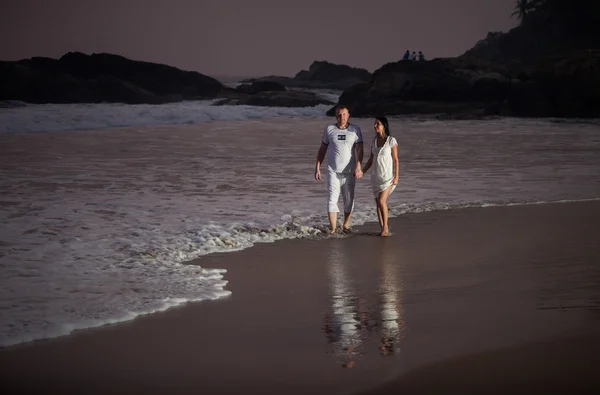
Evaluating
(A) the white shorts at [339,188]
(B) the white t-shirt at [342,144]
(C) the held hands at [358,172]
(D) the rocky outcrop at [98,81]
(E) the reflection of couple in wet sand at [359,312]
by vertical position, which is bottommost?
(E) the reflection of couple in wet sand at [359,312]

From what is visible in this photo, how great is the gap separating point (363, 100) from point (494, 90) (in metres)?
6.36

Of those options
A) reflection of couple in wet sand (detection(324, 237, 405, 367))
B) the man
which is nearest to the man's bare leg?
the man

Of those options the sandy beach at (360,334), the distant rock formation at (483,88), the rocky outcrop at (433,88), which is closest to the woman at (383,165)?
the sandy beach at (360,334)

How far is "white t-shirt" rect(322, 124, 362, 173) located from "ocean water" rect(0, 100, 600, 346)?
762 mm

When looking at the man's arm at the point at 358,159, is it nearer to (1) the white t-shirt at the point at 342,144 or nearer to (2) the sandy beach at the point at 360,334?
(1) the white t-shirt at the point at 342,144

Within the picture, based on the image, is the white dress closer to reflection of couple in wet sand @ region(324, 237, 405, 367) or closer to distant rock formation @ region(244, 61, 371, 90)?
reflection of couple in wet sand @ region(324, 237, 405, 367)

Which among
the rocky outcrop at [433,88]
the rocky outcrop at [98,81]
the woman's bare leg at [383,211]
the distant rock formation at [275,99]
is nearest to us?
the woman's bare leg at [383,211]

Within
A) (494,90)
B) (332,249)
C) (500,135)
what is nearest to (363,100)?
(494,90)

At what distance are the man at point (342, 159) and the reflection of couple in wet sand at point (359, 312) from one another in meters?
1.93

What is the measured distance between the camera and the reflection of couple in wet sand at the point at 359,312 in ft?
17.6

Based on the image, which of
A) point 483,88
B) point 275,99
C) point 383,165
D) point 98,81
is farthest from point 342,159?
point 98,81

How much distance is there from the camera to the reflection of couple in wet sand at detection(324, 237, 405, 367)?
538cm

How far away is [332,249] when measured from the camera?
29.3ft

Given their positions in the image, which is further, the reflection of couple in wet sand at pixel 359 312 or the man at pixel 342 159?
the man at pixel 342 159
